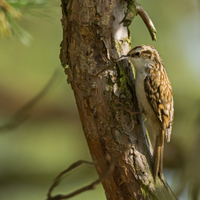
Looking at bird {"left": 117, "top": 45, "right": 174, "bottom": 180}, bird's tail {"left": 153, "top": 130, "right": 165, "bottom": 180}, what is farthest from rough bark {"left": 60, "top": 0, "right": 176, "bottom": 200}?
bird {"left": 117, "top": 45, "right": 174, "bottom": 180}

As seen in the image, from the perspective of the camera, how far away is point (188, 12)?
180 inches

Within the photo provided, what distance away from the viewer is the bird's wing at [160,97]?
2000 millimetres

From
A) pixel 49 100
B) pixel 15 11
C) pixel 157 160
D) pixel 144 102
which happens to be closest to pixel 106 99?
pixel 144 102

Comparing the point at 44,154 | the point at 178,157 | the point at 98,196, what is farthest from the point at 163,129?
the point at 44,154

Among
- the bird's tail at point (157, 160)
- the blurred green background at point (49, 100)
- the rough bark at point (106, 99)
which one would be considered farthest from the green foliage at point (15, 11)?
the blurred green background at point (49, 100)

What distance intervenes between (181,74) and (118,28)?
283 cm

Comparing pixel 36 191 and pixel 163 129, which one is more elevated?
pixel 163 129

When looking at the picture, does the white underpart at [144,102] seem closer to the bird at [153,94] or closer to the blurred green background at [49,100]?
the bird at [153,94]

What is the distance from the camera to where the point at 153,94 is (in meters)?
2.02

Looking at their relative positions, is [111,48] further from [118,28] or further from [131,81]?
[131,81]

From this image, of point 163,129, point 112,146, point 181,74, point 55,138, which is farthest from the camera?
point 55,138

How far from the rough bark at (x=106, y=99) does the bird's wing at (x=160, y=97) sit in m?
0.32

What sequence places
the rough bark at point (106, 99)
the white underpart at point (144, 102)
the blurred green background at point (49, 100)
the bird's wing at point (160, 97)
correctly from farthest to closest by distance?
1. the blurred green background at point (49, 100)
2. the bird's wing at point (160, 97)
3. the white underpart at point (144, 102)
4. the rough bark at point (106, 99)

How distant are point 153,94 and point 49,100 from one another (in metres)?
2.92
